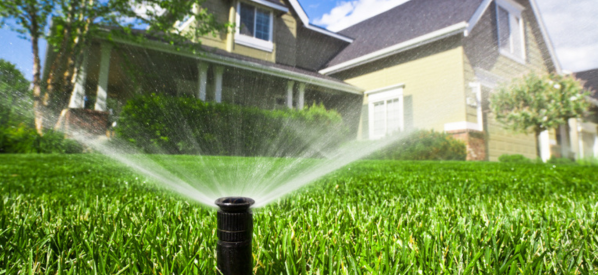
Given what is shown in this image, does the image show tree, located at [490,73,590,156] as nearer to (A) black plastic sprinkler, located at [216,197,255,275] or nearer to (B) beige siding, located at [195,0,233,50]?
(B) beige siding, located at [195,0,233,50]

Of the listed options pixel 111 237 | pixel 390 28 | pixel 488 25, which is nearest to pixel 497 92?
pixel 488 25

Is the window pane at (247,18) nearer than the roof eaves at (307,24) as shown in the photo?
Yes

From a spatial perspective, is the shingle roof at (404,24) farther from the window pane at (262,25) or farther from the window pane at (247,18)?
the window pane at (247,18)

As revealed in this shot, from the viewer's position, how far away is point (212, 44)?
12.0 m

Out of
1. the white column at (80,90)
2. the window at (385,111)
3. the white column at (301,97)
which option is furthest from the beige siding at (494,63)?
the white column at (80,90)

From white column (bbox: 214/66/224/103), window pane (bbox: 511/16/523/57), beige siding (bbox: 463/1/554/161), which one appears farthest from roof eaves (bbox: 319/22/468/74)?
white column (bbox: 214/66/224/103)

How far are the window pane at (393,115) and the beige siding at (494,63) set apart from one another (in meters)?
2.33

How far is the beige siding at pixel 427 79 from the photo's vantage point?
34.0 ft

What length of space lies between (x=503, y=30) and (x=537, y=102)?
8.51 feet

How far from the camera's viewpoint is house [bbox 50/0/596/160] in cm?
973

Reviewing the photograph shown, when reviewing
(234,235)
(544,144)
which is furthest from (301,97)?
(234,235)

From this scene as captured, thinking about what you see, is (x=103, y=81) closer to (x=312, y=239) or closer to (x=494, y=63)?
(x=312, y=239)

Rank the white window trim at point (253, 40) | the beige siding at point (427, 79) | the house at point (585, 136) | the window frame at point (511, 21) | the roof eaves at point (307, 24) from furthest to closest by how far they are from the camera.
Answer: the house at point (585, 136), the roof eaves at point (307, 24), the white window trim at point (253, 40), the beige siding at point (427, 79), the window frame at point (511, 21)

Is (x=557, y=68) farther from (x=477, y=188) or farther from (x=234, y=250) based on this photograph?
(x=234, y=250)
